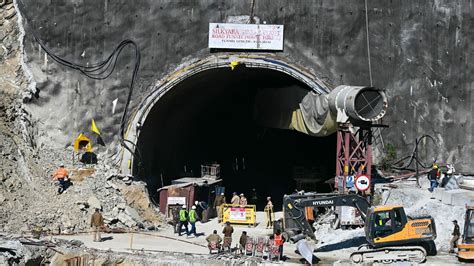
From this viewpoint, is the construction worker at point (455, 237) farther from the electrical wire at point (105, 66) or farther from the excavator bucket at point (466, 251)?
the electrical wire at point (105, 66)

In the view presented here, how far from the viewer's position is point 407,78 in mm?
37719

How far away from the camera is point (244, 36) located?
37531 millimetres

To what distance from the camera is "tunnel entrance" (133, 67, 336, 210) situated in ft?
131

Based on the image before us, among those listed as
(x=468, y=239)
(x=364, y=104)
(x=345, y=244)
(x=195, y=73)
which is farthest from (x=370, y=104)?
(x=195, y=73)

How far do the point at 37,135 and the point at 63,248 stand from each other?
31.9 feet

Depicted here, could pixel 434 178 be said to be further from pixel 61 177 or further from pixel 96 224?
pixel 61 177

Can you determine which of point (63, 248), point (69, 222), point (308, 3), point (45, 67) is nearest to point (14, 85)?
point (45, 67)

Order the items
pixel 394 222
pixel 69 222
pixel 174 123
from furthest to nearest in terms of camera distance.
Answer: pixel 174 123, pixel 69 222, pixel 394 222

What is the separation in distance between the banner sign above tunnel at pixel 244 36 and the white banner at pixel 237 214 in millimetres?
7493

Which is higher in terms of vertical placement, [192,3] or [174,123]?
[192,3]

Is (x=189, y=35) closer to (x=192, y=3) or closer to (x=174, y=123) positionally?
(x=192, y=3)

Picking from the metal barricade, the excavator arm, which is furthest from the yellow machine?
the metal barricade

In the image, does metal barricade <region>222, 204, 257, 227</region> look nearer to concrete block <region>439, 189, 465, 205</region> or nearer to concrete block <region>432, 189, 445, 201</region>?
concrete block <region>432, 189, 445, 201</region>

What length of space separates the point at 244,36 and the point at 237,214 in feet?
26.9
